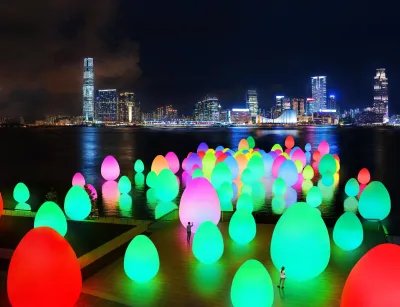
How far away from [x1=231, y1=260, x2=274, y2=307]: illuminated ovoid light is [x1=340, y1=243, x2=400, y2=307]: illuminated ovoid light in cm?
170

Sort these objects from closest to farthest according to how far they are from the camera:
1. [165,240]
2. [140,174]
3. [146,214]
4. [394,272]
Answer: [394,272] < [165,240] < [146,214] < [140,174]

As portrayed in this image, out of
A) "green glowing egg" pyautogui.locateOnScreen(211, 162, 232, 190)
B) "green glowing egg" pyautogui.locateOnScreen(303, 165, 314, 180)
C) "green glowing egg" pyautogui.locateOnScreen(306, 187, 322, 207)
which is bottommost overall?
"green glowing egg" pyautogui.locateOnScreen(306, 187, 322, 207)

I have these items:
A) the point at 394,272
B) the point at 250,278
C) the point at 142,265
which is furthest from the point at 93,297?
the point at 394,272

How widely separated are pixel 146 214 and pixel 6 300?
468 inches

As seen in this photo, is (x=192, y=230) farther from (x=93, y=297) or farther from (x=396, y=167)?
(x=396, y=167)

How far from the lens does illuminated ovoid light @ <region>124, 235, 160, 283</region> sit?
36.2 feet

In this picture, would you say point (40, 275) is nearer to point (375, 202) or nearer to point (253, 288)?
point (253, 288)

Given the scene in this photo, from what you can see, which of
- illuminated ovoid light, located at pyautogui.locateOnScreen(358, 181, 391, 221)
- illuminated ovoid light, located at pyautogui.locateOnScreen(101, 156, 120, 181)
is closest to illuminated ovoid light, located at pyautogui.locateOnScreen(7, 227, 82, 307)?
illuminated ovoid light, located at pyautogui.locateOnScreen(358, 181, 391, 221)

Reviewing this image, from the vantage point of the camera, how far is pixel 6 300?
9.85 m

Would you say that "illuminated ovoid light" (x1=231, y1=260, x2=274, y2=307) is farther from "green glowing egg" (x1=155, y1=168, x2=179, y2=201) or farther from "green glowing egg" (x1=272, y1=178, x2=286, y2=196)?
"green glowing egg" (x1=272, y1=178, x2=286, y2=196)

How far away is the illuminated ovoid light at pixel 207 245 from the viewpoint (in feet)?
40.3

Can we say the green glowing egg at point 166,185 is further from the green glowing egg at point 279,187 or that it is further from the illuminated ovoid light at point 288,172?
the illuminated ovoid light at point 288,172

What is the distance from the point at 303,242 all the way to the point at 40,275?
6358mm

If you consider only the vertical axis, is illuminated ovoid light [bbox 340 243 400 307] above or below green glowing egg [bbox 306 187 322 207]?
above
